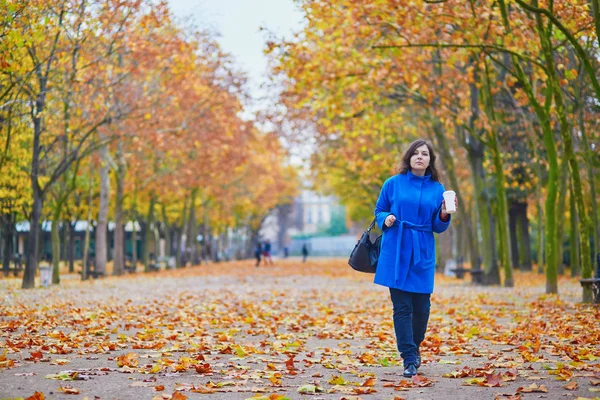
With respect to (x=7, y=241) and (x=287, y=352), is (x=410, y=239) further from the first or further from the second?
(x=7, y=241)

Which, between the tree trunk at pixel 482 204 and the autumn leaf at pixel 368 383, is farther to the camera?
the tree trunk at pixel 482 204

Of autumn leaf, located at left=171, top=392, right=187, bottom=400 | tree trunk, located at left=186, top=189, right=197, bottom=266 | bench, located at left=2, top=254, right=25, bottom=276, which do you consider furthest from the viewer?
tree trunk, located at left=186, top=189, right=197, bottom=266

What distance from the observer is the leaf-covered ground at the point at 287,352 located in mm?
6691

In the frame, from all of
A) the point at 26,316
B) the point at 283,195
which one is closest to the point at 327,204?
the point at 283,195

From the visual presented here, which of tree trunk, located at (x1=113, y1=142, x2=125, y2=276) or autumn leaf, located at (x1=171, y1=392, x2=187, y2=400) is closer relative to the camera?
autumn leaf, located at (x1=171, y1=392, x2=187, y2=400)

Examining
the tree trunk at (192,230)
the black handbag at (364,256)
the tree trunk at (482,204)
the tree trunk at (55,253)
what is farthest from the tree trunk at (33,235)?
the tree trunk at (192,230)

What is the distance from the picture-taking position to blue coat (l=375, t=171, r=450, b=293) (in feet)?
24.8

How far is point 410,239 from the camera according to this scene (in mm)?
7629

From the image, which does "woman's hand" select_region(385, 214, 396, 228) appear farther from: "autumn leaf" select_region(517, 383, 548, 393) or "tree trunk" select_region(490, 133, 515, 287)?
"tree trunk" select_region(490, 133, 515, 287)

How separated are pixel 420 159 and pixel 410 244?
740 millimetres

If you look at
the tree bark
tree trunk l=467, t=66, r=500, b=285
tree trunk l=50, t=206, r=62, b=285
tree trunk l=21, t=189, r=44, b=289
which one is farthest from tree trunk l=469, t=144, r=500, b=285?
tree trunk l=50, t=206, r=62, b=285

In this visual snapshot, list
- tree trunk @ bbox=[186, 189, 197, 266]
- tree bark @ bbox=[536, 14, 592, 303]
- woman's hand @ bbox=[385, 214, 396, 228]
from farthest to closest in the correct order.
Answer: tree trunk @ bbox=[186, 189, 197, 266]
tree bark @ bbox=[536, 14, 592, 303]
woman's hand @ bbox=[385, 214, 396, 228]

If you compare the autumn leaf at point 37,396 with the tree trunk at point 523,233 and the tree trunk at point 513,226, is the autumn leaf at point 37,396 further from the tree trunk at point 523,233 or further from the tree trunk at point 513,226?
the tree trunk at point 523,233

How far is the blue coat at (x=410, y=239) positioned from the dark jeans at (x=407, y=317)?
137 millimetres
